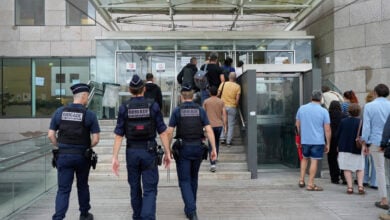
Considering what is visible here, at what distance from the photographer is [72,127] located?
635cm

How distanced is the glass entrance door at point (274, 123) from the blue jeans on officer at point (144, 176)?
624 centimetres

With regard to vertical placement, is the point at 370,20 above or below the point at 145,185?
above

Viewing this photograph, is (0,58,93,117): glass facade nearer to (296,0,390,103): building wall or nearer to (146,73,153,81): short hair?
(146,73,153,81): short hair

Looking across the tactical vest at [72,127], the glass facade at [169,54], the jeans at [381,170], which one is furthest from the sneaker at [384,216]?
the glass facade at [169,54]

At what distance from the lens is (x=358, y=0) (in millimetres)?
14781

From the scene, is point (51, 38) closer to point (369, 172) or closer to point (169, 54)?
point (169, 54)

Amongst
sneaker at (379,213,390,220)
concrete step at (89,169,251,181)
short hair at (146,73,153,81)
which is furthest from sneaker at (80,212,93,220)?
short hair at (146,73,153,81)

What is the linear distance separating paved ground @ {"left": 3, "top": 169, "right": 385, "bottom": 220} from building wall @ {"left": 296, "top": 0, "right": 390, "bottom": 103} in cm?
593

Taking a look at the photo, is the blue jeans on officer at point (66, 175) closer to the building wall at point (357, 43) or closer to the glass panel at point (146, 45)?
the building wall at point (357, 43)

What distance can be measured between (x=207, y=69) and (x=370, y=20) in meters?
5.95

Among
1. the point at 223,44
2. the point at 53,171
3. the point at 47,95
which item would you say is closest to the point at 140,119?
the point at 53,171

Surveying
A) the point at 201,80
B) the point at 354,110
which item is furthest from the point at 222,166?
the point at 354,110

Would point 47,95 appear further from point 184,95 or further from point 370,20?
point 184,95

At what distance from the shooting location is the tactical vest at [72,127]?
6324mm
